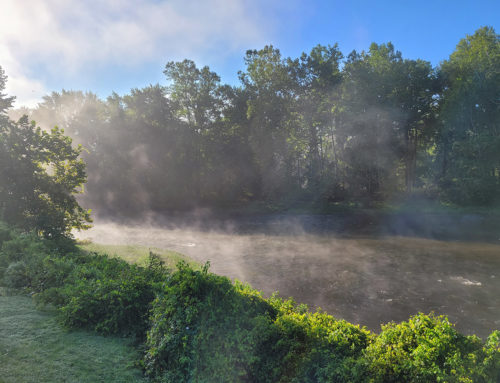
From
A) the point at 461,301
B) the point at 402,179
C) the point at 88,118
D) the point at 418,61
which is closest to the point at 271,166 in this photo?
the point at 402,179

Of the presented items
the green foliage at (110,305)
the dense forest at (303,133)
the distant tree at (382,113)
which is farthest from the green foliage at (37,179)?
the distant tree at (382,113)

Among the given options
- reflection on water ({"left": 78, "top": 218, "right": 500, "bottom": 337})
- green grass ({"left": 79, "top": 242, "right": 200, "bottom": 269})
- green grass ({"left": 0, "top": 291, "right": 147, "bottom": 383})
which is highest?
green grass ({"left": 0, "top": 291, "right": 147, "bottom": 383})

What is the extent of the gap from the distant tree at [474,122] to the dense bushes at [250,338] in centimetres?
3324

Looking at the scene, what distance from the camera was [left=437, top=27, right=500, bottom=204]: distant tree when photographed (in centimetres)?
3108

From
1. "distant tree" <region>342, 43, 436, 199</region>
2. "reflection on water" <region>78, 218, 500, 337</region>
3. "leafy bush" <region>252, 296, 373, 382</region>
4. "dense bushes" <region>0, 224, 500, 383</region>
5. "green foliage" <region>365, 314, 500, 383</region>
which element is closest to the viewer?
"green foliage" <region>365, 314, 500, 383</region>

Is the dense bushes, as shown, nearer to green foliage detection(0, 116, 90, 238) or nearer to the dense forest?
green foliage detection(0, 116, 90, 238)

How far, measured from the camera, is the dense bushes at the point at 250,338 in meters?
3.93

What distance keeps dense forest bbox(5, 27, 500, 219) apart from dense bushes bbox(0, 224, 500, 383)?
109ft

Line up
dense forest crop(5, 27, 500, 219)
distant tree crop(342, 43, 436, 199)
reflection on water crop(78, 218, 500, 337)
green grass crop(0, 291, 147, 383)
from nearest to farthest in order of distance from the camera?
green grass crop(0, 291, 147, 383) → reflection on water crop(78, 218, 500, 337) → dense forest crop(5, 27, 500, 219) → distant tree crop(342, 43, 436, 199)

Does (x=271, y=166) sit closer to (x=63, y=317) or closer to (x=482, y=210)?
(x=482, y=210)

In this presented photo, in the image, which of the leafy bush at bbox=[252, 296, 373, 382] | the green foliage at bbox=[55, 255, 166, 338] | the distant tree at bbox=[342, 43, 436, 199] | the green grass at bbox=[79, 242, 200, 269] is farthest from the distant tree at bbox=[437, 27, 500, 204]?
the green foliage at bbox=[55, 255, 166, 338]

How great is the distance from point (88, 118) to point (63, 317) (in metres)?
49.7

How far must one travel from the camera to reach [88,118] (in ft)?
160

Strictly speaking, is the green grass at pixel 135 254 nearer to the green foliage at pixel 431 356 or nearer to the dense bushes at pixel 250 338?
the dense bushes at pixel 250 338
